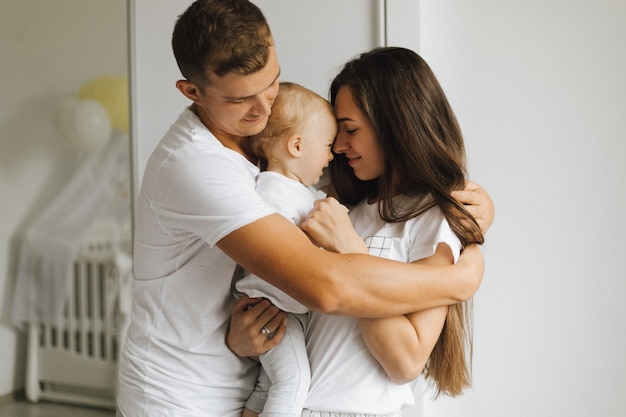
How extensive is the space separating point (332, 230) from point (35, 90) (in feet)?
5.60

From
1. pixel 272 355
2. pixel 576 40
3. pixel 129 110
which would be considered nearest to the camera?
pixel 272 355

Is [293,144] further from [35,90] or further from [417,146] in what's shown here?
[35,90]

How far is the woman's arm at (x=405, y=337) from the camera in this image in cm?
160

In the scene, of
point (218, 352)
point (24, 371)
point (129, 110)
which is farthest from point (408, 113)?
point (24, 371)

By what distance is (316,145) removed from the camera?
5.72ft

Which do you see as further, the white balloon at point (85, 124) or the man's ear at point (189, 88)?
the white balloon at point (85, 124)

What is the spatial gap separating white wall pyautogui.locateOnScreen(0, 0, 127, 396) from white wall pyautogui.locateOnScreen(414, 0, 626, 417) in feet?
3.95

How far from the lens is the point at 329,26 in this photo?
96.1 inches

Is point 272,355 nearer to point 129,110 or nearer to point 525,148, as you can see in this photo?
point 525,148

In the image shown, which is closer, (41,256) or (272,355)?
(272,355)

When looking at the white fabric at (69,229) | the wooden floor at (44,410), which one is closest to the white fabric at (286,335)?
the white fabric at (69,229)

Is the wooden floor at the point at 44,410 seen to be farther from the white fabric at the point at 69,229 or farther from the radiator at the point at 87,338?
the white fabric at the point at 69,229

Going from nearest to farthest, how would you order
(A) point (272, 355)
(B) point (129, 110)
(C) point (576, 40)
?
(A) point (272, 355)
(C) point (576, 40)
(B) point (129, 110)

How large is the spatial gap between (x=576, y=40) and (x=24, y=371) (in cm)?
225
